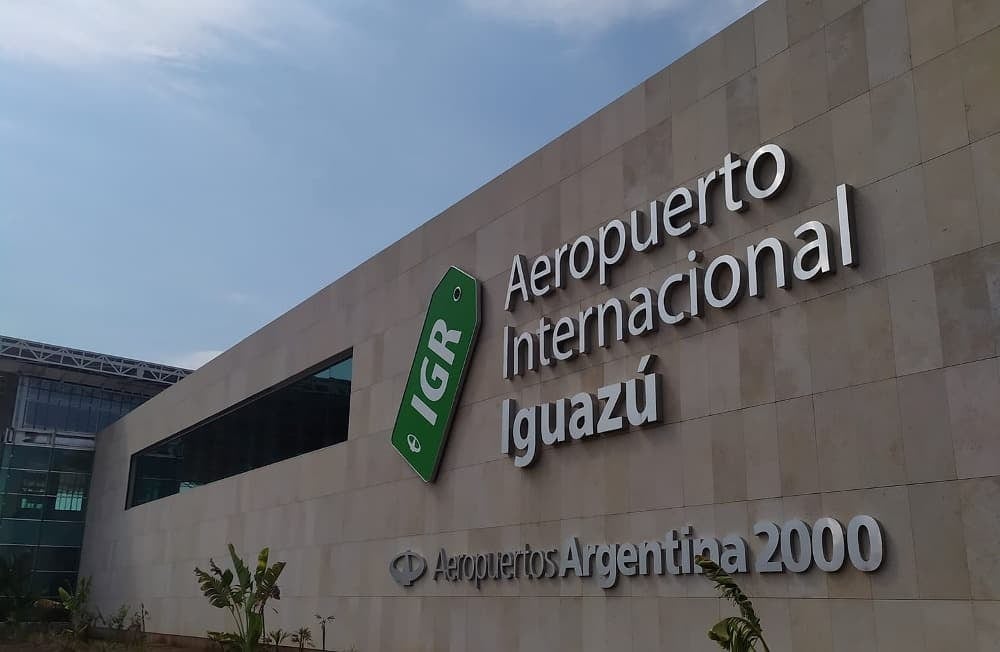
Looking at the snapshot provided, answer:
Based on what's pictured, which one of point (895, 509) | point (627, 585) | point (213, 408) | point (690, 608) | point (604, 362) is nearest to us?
point (895, 509)

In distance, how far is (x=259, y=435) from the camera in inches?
1072

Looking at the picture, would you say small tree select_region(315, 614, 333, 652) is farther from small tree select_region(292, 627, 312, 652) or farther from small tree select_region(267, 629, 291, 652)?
small tree select_region(267, 629, 291, 652)

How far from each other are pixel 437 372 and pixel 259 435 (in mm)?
10107

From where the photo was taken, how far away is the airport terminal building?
1018 centimetres

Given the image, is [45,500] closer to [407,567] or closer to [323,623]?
[323,623]

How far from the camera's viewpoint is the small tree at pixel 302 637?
70.0 ft

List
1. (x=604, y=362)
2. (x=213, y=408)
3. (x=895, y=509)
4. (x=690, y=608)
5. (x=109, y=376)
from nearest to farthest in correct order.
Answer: (x=895, y=509)
(x=690, y=608)
(x=604, y=362)
(x=213, y=408)
(x=109, y=376)

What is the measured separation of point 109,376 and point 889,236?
155ft

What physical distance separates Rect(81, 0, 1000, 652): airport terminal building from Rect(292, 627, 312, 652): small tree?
55 cm

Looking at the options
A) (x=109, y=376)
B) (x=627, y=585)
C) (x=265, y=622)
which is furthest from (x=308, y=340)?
(x=109, y=376)

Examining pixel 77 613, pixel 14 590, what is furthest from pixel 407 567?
pixel 14 590

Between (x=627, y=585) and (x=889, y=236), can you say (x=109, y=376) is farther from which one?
(x=889, y=236)

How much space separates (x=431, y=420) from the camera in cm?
1900

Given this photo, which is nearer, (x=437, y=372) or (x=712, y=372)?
(x=712, y=372)
